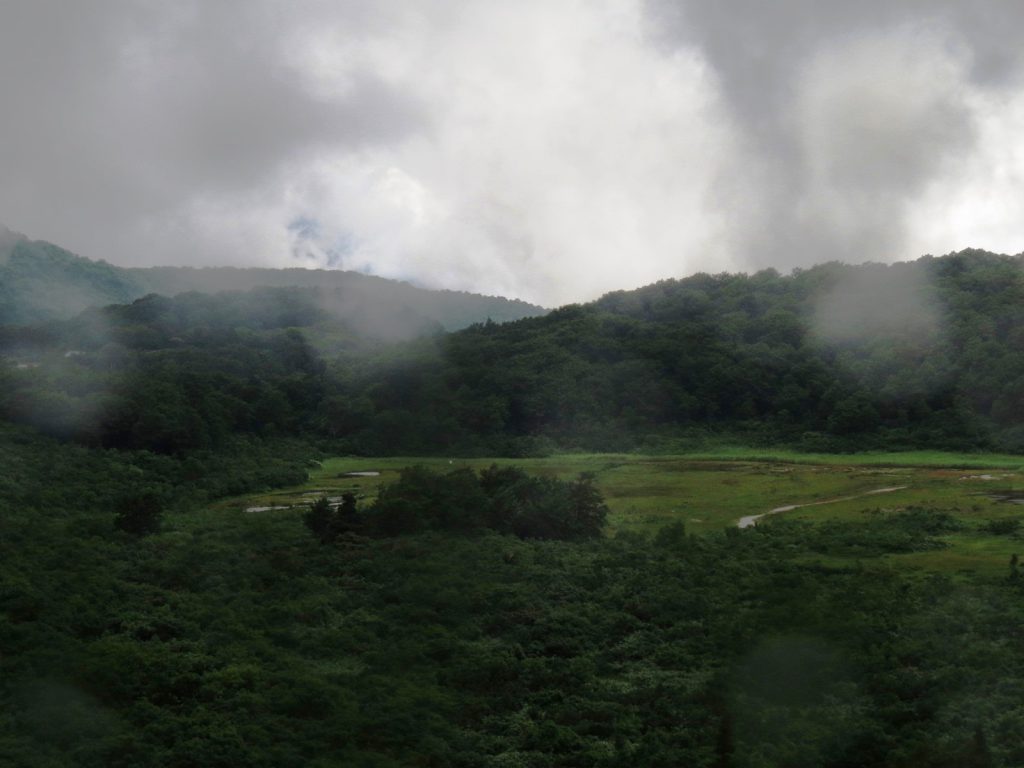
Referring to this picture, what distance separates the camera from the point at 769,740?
20.8 metres

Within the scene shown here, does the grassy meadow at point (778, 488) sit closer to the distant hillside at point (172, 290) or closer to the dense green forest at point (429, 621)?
the dense green forest at point (429, 621)

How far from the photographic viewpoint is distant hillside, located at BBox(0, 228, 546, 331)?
4572 inches


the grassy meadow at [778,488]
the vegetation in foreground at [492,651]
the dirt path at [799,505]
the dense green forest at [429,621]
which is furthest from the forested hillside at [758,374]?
the vegetation in foreground at [492,651]

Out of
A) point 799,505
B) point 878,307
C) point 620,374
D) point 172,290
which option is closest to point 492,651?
point 799,505

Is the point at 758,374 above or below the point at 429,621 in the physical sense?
above

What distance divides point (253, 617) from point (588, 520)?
15.2 meters

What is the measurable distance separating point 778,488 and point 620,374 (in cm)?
3307

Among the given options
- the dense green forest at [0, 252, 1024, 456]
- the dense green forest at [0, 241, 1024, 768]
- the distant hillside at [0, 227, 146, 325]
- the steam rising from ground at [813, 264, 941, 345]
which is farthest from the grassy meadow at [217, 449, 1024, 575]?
the distant hillside at [0, 227, 146, 325]

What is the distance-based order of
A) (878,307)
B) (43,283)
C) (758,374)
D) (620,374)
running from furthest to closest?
(43,283), (878,307), (620,374), (758,374)

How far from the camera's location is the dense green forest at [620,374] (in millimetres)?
72562

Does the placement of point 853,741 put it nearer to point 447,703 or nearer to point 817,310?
point 447,703

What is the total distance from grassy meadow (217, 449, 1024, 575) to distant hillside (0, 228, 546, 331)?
61042mm

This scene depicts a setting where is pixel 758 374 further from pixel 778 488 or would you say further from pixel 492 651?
pixel 492 651

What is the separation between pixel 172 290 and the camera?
154250 millimetres
